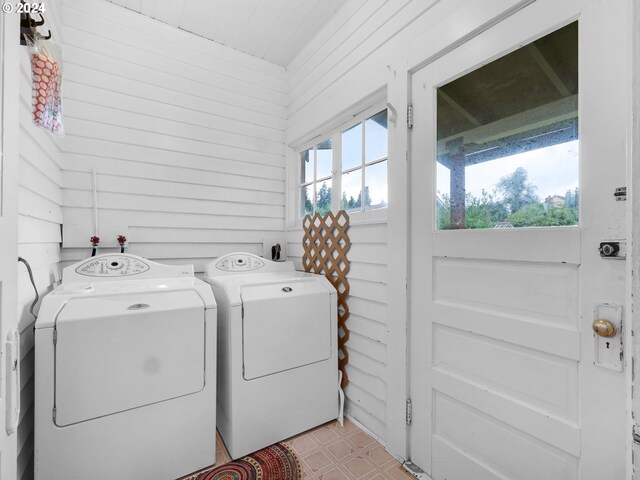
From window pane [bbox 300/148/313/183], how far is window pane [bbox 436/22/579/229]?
1427 millimetres

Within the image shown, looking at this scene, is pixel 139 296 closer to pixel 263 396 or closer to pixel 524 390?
pixel 263 396

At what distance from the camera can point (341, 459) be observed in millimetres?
1778

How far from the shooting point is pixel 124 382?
1.49 metres

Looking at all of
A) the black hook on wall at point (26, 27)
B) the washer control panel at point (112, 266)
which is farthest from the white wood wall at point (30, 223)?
the washer control panel at point (112, 266)

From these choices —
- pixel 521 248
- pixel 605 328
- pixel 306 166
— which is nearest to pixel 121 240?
pixel 306 166

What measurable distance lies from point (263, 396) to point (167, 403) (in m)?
0.53

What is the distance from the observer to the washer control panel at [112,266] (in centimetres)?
194

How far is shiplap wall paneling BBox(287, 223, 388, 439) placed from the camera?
193 centimetres

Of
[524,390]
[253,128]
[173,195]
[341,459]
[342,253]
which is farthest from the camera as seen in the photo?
[253,128]

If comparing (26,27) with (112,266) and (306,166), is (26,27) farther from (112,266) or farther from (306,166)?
(306,166)

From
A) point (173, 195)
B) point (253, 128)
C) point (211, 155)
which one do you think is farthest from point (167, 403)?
point (253, 128)

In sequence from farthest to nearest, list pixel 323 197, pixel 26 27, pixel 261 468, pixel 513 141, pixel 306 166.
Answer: pixel 306 166 < pixel 323 197 < pixel 261 468 < pixel 513 141 < pixel 26 27

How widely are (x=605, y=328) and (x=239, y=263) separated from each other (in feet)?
7.13

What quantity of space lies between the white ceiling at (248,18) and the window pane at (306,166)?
93 centimetres
